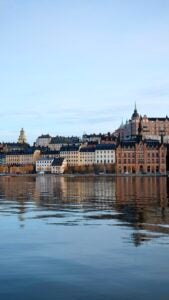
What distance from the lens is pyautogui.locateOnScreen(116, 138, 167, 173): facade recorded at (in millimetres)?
189375

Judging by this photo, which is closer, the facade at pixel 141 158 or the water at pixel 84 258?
the water at pixel 84 258

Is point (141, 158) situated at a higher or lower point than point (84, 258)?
higher

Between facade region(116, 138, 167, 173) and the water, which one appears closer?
the water

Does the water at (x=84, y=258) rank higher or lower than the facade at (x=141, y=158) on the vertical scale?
lower

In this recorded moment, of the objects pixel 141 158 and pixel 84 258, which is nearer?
pixel 84 258

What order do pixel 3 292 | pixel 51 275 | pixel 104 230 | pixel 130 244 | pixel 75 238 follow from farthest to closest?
1. pixel 104 230
2. pixel 75 238
3. pixel 130 244
4. pixel 51 275
5. pixel 3 292

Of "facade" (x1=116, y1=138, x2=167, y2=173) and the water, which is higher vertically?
"facade" (x1=116, y1=138, x2=167, y2=173)

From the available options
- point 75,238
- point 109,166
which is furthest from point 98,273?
point 109,166

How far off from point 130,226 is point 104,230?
1.37 m

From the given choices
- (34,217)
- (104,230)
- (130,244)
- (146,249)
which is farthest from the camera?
(34,217)

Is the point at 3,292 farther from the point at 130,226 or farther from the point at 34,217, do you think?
the point at 34,217

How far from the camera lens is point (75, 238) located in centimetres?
1836

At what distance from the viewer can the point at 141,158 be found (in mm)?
190250

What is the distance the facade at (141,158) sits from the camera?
18938 cm
